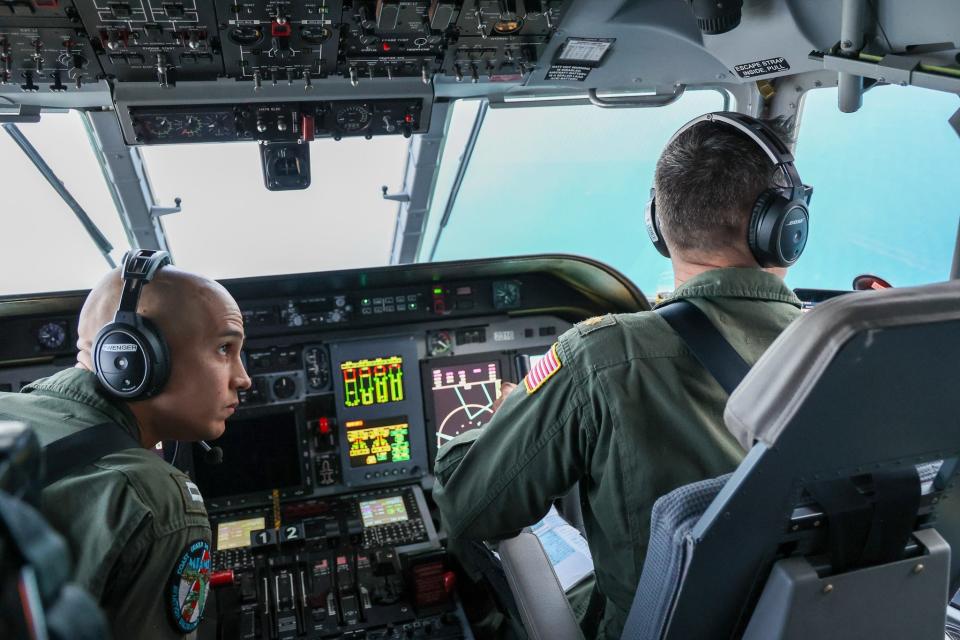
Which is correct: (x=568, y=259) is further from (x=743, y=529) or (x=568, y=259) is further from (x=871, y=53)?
(x=743, y=529)

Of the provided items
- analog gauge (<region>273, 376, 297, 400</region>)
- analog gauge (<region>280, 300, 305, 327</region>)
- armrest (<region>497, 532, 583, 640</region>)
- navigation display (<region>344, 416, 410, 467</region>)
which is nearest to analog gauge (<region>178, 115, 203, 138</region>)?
analog gauge (<region>280, 300, 305, 327</region>)

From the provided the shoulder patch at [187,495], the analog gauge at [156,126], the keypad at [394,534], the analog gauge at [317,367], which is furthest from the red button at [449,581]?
the analog gauge at [156,126]

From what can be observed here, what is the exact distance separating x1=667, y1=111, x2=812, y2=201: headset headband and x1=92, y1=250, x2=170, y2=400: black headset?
1.08m

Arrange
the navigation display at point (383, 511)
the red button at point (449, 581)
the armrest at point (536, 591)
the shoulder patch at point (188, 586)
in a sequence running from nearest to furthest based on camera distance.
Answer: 1. the shoulder patch at point (188, 586)
2. the armrest at point (536, 591)
3. the red button at point (449, 581)
4. the navigation display at point (383, 511)

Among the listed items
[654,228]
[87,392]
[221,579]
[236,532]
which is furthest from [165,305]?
[236,532]

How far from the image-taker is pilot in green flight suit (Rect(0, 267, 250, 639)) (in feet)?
3.57

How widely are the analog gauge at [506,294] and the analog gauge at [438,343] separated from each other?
0.23 m

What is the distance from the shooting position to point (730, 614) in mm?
1060

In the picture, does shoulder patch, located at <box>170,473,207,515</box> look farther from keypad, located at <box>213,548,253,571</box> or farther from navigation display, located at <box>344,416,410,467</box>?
navigation display, located at <box>344,416,410,467</box>

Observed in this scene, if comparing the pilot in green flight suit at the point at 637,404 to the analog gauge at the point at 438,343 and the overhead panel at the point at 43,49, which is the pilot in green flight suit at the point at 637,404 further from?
the overhead panel at the point at 43,49

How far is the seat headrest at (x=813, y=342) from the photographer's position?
0.80m

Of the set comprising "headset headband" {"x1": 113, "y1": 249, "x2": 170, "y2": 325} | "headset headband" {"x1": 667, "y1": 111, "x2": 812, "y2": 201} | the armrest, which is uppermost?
"headset headband" {"x1": 667, "y1": 111, "x2": 812, "y2": 201}

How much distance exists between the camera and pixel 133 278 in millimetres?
1373

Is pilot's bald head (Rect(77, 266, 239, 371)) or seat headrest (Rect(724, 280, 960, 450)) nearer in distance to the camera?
seat headrest (Rect(724, 280, 960, 450))
